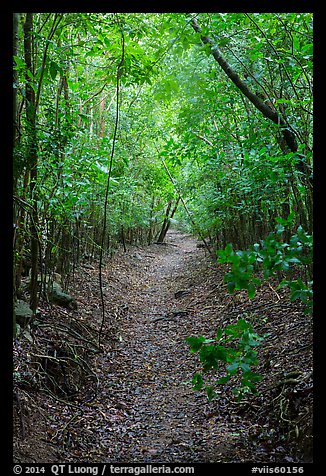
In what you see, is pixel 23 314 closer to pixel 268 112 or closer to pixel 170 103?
pixel 170 103

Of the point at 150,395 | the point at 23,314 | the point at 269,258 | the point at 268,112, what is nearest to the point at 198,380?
the point at 269,258

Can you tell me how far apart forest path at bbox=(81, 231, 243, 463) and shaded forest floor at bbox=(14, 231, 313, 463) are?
0.01 meters

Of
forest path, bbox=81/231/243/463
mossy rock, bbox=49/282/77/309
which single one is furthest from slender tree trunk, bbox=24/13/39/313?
forest path, bbox=81/231/243/463

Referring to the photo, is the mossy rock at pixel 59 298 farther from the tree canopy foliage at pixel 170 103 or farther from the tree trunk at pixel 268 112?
the tree trunk at pixel 268 112

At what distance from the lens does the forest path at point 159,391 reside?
10.2ft

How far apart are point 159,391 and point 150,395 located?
0.12 metres

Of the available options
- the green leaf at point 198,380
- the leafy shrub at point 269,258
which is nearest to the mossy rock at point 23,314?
the green leaf at point 198,380

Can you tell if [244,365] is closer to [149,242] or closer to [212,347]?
[212,347]

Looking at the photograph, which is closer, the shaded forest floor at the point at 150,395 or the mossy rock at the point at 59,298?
the shaded forest floor at the point at 150,395

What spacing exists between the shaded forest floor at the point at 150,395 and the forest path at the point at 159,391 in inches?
0.5

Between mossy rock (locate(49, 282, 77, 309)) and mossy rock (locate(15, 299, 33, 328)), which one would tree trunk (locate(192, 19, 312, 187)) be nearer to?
mossy rock (locate(15, 299, 33, 328))

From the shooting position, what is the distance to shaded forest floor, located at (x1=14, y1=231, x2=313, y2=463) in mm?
2908
